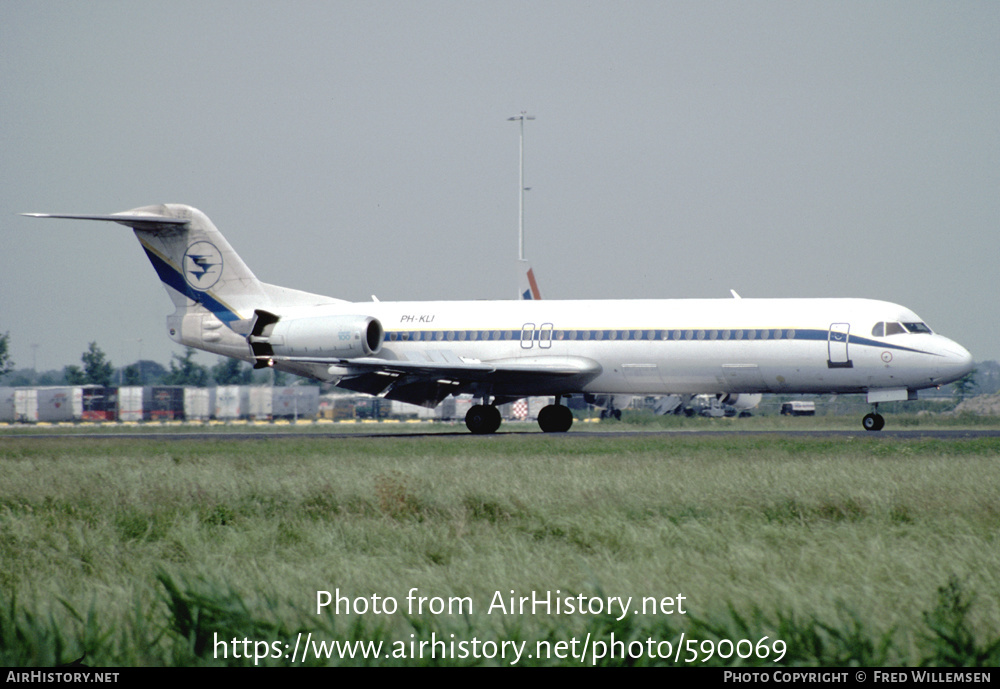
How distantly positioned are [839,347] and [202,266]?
66.1 feet

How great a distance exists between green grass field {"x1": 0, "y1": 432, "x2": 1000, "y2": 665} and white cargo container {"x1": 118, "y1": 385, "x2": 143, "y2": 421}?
6074 cm

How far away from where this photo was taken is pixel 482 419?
109ft

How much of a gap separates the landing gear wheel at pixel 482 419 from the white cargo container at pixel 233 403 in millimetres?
45242

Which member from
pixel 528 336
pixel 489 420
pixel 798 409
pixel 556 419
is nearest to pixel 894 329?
pixel 528 336

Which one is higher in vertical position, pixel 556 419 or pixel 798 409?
pixel 556 419

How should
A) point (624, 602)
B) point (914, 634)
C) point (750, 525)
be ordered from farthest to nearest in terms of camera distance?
point (750, 525) < point (624, 602) < point (914, 634)

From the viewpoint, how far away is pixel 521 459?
19.4 metres

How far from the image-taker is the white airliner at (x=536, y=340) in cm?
2902

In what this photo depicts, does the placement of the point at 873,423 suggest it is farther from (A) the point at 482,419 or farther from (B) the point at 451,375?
(B) the point at 451,375

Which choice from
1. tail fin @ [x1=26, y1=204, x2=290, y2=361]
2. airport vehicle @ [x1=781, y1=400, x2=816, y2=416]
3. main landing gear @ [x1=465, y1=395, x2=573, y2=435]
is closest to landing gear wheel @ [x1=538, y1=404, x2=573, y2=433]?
main landing gear @ [x1=465, y1=395, x2=573, y2=435]

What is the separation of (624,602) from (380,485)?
6380 mm

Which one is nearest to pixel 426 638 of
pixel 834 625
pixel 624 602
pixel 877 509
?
pixel 624 602

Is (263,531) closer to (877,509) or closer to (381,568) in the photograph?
(381,568)

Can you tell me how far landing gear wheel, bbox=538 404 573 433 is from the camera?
113ft
